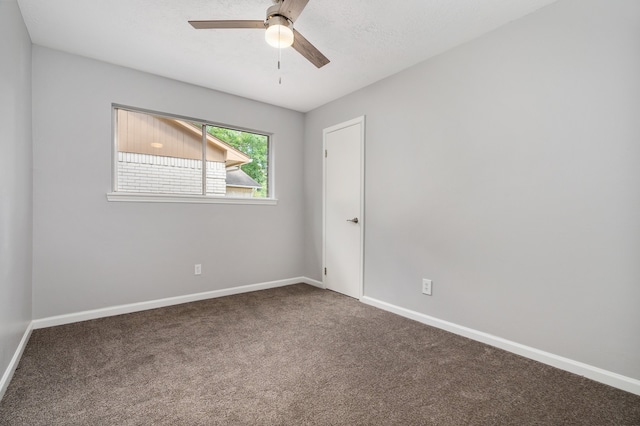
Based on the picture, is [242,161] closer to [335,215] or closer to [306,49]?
[335,215]

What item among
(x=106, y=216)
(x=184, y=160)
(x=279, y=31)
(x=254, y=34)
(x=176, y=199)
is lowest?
(x=106, y=216)

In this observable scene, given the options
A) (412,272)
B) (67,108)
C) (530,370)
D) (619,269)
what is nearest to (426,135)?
(412,272)

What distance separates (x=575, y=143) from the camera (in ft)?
6.41

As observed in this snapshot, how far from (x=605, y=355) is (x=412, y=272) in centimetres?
141

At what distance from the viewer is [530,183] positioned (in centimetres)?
215

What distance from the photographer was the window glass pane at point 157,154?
3.11 meters

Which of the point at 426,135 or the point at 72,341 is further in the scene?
the point at 426,135

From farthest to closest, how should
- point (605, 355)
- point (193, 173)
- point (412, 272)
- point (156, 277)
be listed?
point (193, 173) → point (156, 277) → point (412, 272) → point (605, 355)

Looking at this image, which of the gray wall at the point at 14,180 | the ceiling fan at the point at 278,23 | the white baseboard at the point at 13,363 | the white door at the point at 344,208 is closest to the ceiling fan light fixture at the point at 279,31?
the ceiling fan at the point at 278,23

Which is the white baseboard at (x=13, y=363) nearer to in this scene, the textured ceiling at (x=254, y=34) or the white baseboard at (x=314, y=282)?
the textured ceiling at (x=254, y=34)

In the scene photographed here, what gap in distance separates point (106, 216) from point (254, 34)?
2180 mm

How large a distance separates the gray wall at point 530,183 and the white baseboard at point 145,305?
5.45 feet

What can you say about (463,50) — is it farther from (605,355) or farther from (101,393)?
(101,393)

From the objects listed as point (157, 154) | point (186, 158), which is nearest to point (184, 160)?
point (186, 158)
